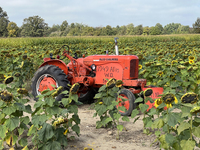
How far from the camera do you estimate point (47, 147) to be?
8.64 feet

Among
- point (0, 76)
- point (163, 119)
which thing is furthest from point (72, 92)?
point (0, 76)

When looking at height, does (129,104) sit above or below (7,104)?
below

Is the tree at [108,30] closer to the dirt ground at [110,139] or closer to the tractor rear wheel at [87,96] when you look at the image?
the tractor rear wheel at [87,96]

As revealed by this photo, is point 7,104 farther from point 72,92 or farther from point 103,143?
point 103,143

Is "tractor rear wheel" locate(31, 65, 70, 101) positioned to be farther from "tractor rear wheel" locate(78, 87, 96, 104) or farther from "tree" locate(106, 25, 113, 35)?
"tree" locate(106, 25, 113, 35)

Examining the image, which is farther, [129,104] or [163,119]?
[129,104]

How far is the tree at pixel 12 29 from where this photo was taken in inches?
2281

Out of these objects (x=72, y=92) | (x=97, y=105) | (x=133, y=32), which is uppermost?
(x=133, y=32)

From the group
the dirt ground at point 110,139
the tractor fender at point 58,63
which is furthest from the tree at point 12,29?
the dirt ground at point 110,139

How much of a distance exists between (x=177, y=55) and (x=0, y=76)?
613 centimetres

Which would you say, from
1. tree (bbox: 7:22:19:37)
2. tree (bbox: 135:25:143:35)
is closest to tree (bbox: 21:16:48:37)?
tree (bbox: 7:22:19:37)

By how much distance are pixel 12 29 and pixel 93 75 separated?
60237mm

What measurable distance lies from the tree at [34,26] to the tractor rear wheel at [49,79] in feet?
169

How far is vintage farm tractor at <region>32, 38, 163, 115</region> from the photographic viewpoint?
188 inches
